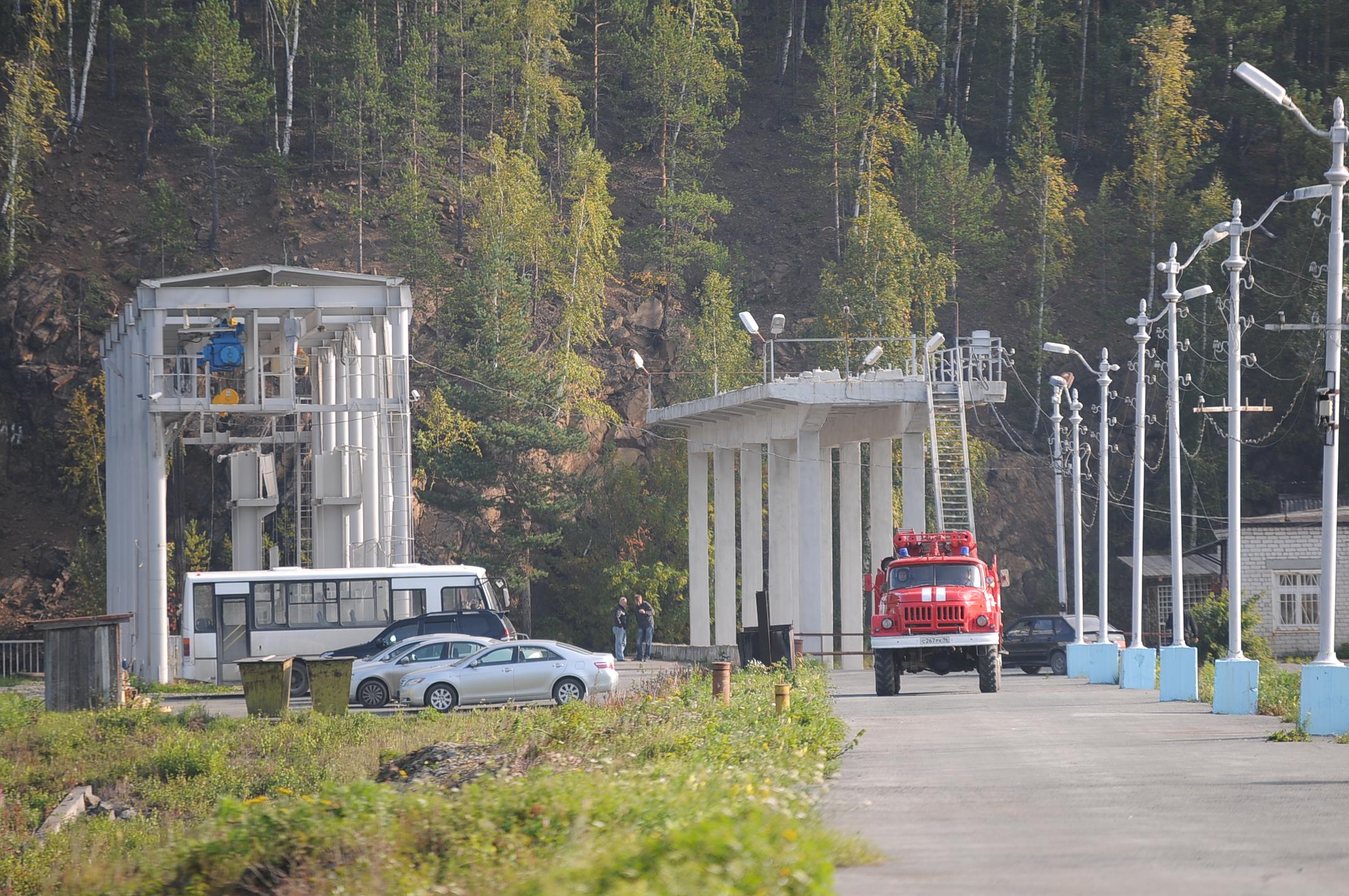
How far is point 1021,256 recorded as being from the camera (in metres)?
77.7

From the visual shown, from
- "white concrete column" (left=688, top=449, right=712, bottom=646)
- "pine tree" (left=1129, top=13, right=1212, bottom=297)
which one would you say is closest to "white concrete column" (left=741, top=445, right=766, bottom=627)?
"white concrete column" (left=688, top=449, right=712, bottom=646)

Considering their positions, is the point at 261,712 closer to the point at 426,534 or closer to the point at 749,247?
the point at 426,534

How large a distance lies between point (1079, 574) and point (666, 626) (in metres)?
21.9

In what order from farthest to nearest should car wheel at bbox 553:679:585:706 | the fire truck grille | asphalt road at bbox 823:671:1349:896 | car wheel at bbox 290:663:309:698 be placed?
car wheel at bbox 290:663:309:698 → the fire truck grille → car wheel at bbox 553:679:585:706 → asphalt road at bbox 823:671:1349:896

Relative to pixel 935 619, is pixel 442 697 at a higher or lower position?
lower

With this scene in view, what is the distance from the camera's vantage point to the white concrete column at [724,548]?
48594 millimetres

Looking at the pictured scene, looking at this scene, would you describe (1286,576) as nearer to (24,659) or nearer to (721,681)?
(721,681)

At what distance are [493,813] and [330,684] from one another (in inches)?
710

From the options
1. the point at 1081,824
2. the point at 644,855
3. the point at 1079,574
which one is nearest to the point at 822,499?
the point at 1079,574

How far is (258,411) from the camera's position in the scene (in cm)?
3959

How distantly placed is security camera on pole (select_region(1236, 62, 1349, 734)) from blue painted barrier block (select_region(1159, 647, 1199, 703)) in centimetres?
635

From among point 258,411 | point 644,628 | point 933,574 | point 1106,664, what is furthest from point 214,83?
point 933,574

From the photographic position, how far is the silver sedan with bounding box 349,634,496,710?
3016cm

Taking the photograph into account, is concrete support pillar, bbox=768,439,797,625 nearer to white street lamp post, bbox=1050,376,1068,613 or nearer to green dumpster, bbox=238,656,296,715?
white street lamp post, bbox=1050,376,1068,613
